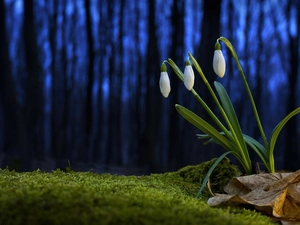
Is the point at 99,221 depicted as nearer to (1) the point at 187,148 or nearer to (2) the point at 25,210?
(2) the point at 25,210

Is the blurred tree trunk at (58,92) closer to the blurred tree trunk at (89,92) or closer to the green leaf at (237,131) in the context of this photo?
the blurred tree trunk at (89,92)

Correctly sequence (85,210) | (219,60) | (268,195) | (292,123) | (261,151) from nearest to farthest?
(85,210)
(268,195)
(219,60)
(261,151)
(292,123)

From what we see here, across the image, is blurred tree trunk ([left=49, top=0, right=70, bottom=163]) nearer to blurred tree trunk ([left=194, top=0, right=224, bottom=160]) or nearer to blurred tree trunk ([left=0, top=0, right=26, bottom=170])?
blurred tree trunk ([left=0, top=0, right=26, bottom=170])

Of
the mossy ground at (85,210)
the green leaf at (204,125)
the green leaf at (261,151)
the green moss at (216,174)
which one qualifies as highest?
the green leaf at (204,125)

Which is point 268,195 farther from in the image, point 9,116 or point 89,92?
point 9,116

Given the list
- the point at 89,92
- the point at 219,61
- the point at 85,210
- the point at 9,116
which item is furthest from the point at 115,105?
the point at 85,210

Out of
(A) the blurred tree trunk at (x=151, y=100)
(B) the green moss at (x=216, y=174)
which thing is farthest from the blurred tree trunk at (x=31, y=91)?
(B) the green moss at (x=216, y=174)

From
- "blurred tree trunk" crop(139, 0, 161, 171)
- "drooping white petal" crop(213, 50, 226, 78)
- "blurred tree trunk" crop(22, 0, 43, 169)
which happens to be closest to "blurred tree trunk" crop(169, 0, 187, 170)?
"blurred tree trunk" crop(139, 0, 161, 171)
